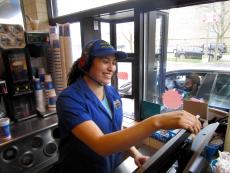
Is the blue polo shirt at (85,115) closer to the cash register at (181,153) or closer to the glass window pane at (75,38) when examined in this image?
the cash register at (181,153)

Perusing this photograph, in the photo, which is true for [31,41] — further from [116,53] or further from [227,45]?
[227,45]

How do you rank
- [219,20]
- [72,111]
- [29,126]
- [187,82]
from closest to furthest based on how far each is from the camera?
[72,111] < [219,20] < [187,82] < [29,126]

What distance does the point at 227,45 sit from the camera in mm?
1396

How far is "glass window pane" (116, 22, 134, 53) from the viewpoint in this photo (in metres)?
2.02

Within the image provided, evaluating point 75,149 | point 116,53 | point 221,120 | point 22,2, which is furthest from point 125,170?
point 22,2

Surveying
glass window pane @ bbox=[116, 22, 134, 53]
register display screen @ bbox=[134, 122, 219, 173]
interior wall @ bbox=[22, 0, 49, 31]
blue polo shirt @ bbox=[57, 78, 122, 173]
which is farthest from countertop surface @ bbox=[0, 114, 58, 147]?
register display screen @ bbox=[134, 122, 219, 173]

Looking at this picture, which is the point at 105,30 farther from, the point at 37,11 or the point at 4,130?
the point at 4,130

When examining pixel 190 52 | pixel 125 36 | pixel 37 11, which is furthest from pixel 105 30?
pixel 190 52

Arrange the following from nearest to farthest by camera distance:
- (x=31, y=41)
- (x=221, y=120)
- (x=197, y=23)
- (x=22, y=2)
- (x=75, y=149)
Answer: (x=75, y=149) → (x=221, y=120) → (x=197, y=23) → (x=31, y=41) → (x=22, y=2)

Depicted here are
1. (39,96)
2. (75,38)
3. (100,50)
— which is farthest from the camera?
A: (75,38)

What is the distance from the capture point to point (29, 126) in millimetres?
1836

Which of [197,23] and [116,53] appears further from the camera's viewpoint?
[197,23]

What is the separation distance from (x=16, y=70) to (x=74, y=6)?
116 centimetres

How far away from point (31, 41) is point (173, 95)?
1.54m
